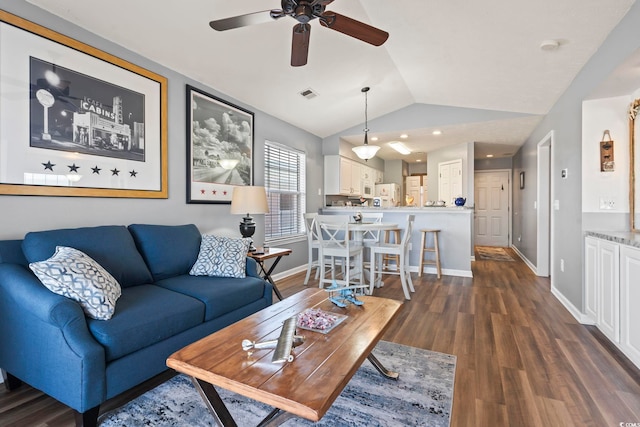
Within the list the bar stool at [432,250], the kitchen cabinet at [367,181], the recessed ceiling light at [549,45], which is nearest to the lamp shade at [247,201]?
the bar stool at [432,250]

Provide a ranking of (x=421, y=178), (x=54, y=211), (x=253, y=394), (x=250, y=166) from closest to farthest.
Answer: (x=253, y=394) < (x=54, y=211) < (x=250, y=166) < (x=421, y=178)

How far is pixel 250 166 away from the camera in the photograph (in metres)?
4.11

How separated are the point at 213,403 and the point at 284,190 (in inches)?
151

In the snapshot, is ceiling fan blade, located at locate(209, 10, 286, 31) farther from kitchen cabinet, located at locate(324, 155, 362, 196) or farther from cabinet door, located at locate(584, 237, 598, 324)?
kitchen cabinet, located at locate(324, 155, 362, 196)

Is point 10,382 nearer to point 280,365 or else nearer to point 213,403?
point 213,403

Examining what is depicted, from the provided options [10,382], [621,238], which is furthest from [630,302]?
[10,382]

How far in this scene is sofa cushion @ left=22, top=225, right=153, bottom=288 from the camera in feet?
6.25

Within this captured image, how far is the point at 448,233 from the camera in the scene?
5.02 m

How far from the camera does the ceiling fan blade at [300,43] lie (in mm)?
1995

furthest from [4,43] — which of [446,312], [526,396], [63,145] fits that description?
[446,312]

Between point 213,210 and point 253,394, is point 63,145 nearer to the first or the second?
point 213,210

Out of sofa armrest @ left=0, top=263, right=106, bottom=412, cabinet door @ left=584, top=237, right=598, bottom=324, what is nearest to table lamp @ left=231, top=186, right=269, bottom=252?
sofa armrest @ left=0, top=263, right=106, bottom=412

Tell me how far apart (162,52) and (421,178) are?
7.99 meters

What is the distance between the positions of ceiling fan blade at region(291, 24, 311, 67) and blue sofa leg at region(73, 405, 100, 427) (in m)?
2.35
